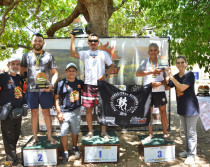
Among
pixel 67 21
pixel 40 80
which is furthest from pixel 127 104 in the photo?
pixel 67 21

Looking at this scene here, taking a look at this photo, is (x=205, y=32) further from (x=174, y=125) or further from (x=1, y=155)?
(x=1, y=155)

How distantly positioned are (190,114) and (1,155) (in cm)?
376

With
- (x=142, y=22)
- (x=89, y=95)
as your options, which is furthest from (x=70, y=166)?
(x=142, y=22)

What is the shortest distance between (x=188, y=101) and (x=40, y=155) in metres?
2.83

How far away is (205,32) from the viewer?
4.47m

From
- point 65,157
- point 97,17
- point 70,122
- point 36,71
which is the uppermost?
point 97,17

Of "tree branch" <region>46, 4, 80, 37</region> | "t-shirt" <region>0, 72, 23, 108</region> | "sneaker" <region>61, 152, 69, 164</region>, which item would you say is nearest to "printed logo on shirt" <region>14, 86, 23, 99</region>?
"t-shirt" <region>0, 72, 23, 108</region>

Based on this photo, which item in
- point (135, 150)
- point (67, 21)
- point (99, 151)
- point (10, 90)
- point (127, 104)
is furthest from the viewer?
point (67, 21)

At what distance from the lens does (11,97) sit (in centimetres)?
328

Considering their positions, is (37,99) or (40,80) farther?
(37,99)

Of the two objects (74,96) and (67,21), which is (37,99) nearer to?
(74,96)

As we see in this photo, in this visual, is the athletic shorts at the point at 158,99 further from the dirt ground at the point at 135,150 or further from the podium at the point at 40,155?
the podium at the point at 40,155

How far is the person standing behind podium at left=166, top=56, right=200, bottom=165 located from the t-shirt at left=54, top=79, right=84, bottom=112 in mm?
1743

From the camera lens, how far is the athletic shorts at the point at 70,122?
3.70 metres
